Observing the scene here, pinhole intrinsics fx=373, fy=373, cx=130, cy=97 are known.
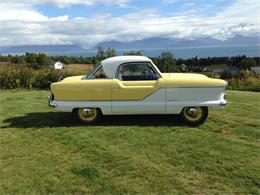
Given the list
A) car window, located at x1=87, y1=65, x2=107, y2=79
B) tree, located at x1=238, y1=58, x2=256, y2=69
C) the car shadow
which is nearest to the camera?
the car shadow

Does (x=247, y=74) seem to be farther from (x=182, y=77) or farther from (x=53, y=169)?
(x=53, y=169)

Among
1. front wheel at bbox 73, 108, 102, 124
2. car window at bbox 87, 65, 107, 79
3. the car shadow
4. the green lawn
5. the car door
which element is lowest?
the green lawn

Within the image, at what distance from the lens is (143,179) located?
4.48 metres

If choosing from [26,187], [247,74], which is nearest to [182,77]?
[26,187]

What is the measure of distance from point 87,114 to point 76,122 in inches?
11.7

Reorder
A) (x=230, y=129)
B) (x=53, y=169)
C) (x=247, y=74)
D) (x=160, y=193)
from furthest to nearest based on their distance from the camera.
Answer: (x=247, y=74)
(x=230, y=129)
(x=53, y=169)
(x=160, y=193)

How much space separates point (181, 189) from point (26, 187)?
5.88 ft

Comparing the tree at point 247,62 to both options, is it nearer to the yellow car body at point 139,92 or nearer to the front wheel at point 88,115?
the yellow car body at point 139,92

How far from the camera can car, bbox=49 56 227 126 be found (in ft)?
21.8

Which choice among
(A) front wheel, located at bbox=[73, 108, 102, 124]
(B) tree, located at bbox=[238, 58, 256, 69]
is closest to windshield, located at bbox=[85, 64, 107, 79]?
(A) front wheel, located at bbox=[73, 108, 102, 124]

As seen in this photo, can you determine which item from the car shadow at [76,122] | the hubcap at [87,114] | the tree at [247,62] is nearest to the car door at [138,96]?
the car shadow at [76,122]

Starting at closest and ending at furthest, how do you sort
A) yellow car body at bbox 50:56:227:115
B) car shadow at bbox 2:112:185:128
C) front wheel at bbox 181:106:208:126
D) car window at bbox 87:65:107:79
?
yellow car body at bbox 50:56:227:115 → front wheel at bbox 181:106:208:126 → car shadow at bbox 2:112:185:128 → car window at bbox 87:65:107:79

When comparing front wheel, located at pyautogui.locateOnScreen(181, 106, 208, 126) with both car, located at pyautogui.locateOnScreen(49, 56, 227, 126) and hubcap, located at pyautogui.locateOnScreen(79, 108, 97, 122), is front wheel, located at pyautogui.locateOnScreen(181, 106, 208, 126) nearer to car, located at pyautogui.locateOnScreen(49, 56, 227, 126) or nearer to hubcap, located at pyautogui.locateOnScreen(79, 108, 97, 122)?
car, located at pyautogui.locateOnScreen(49, 56, 227, 126)

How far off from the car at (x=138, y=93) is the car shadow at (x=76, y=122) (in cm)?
20
